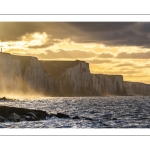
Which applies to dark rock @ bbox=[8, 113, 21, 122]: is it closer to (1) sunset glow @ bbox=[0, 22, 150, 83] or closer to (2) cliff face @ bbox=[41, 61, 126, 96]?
(2) cliff face @ bbox=[41, 61, 126, 96]

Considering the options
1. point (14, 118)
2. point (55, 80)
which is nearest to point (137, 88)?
point (55, 80)

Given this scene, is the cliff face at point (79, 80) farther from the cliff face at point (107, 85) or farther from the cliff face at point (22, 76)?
the cliff face at point (22, 76)

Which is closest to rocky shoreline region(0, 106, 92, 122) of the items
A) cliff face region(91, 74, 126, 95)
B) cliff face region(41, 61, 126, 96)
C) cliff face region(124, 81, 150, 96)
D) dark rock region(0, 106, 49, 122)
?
dark rock region(0, 106, 49, 122)

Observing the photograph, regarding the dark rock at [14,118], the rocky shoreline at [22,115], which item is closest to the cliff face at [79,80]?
the rocky shoreline at [22,115]

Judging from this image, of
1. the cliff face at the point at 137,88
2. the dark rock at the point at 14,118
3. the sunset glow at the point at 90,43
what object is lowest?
the dark rock at the point at 14,118

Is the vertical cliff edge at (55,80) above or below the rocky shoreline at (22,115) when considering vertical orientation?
above
